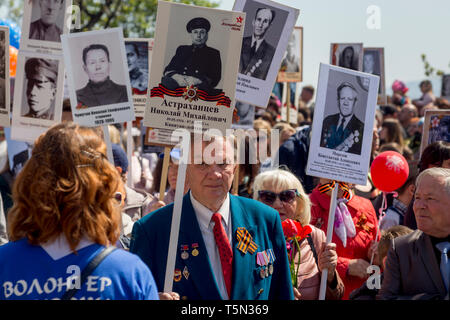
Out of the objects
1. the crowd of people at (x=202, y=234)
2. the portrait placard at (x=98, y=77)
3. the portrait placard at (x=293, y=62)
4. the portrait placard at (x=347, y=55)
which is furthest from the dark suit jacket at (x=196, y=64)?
the portrait placard at (x=293, y=62)

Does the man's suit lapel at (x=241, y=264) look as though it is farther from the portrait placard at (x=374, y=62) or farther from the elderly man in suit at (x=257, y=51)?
the portrait placard at (x=374, y=62)

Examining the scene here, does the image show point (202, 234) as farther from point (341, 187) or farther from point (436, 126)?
point (436, 126)

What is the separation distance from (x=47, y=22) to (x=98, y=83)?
2.74 ft

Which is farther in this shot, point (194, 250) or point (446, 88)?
point (446, 88)

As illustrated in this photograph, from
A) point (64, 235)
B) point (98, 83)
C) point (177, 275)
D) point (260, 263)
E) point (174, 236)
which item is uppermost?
point (98, 83)

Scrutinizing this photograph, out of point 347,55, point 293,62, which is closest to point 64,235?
point 347,55

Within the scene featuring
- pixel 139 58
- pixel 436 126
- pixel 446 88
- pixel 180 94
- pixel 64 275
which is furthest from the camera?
pixel 446 88

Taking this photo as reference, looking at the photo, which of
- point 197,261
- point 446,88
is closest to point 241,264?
point 197,261

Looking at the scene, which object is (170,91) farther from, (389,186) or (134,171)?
(134,171)

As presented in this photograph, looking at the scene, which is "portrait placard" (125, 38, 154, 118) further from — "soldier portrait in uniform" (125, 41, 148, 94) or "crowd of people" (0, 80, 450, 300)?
"crowd of people" (0, 80, 450, 300)

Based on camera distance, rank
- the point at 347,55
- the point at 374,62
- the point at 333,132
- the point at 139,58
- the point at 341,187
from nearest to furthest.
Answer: the point at 333,132 → the point at 341,187 → the point at 139,58 → the point at 347,55 → the point at 374,62

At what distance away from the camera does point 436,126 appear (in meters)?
5.54

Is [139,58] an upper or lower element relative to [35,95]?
upper

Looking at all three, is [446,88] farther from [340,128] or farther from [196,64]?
[196,64]
